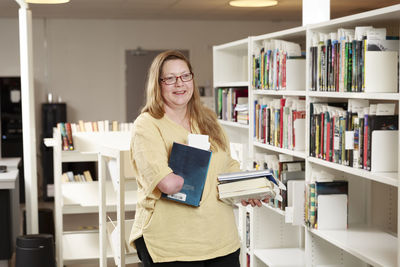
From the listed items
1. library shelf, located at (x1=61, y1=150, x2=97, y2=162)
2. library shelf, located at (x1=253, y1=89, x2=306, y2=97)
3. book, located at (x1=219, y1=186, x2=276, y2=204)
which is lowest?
library shelf, located at (x1=61, y1=150, x2=97, y2=162)

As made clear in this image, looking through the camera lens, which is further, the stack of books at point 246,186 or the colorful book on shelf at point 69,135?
the colorful book on shelf at point 69,135

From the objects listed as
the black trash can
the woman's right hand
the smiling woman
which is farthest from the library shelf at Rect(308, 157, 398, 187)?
the black trash can

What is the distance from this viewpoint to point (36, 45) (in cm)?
999

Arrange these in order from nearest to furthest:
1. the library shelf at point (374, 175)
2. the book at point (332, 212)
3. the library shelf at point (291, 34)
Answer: the library shelf at point (374, 175) < the book at point (332, 212) < the library shelf at point (291, 34)

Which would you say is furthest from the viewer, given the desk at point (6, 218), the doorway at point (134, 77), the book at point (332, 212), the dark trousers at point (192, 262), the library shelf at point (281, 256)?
the doorway at point (134, 77)

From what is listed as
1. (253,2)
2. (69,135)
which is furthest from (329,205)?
(253,2)

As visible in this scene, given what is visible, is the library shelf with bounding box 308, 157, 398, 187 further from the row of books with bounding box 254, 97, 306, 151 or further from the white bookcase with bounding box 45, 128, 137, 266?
the white bookcase with bounding box 45, 128, 137, 266

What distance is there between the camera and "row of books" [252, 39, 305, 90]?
4.05 meters

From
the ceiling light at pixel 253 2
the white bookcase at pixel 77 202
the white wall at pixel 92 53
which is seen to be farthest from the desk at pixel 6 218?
the white wall at pixel 92 53

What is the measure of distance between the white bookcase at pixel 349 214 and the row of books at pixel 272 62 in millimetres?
53

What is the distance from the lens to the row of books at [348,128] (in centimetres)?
298

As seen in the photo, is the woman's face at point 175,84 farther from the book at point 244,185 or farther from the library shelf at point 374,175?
the library shelf at point 374,175

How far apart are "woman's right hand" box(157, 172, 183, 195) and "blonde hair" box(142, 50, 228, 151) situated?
0.27 metres

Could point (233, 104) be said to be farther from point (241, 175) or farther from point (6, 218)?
point (241, 175)
